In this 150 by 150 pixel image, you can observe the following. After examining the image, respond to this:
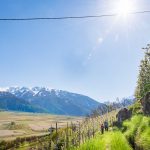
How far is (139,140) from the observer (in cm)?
1116

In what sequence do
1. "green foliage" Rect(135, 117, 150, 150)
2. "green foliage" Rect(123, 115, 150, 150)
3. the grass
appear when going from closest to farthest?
1. the grass
2. "green foliage" Rect(135, 117, 150, 150)
3. "green foliage" Rect(123, 115, 150, 150)

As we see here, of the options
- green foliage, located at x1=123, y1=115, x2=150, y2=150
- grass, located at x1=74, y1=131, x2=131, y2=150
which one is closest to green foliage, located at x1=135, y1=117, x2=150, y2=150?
green foliage, located at x1=123, y1=115, x2=150, y2=150

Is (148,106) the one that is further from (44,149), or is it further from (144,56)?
(144,56)

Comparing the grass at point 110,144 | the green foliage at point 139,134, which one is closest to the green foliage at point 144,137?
the green foliage at point 139,134

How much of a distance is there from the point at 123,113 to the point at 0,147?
108 m

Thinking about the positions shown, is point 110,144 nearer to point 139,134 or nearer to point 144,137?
point 144,137

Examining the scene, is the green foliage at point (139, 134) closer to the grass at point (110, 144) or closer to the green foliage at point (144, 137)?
the green foliage at point (144, 137)

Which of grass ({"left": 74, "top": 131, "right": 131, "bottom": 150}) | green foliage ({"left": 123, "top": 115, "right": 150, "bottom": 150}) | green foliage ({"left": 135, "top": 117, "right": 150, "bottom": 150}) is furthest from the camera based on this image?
green foliage ({"left": 123, "top": 115, "right": 150, "bottom": 150})

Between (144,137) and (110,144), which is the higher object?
(144,137)

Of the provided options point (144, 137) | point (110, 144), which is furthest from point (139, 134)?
point (110, 144)

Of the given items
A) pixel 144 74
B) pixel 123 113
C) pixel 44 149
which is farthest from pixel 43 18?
pixel 144 74

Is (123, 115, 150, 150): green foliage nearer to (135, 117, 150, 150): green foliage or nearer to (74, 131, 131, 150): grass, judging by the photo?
(135, 117, 150, 150): green foliage

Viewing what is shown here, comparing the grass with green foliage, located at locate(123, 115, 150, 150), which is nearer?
the grass

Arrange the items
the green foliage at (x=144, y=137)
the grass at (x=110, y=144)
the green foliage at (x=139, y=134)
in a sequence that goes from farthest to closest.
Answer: the green foliage at (x=139, y=134), the green foliage at (x=144, y=137), the grass at (x=110, y=144)
